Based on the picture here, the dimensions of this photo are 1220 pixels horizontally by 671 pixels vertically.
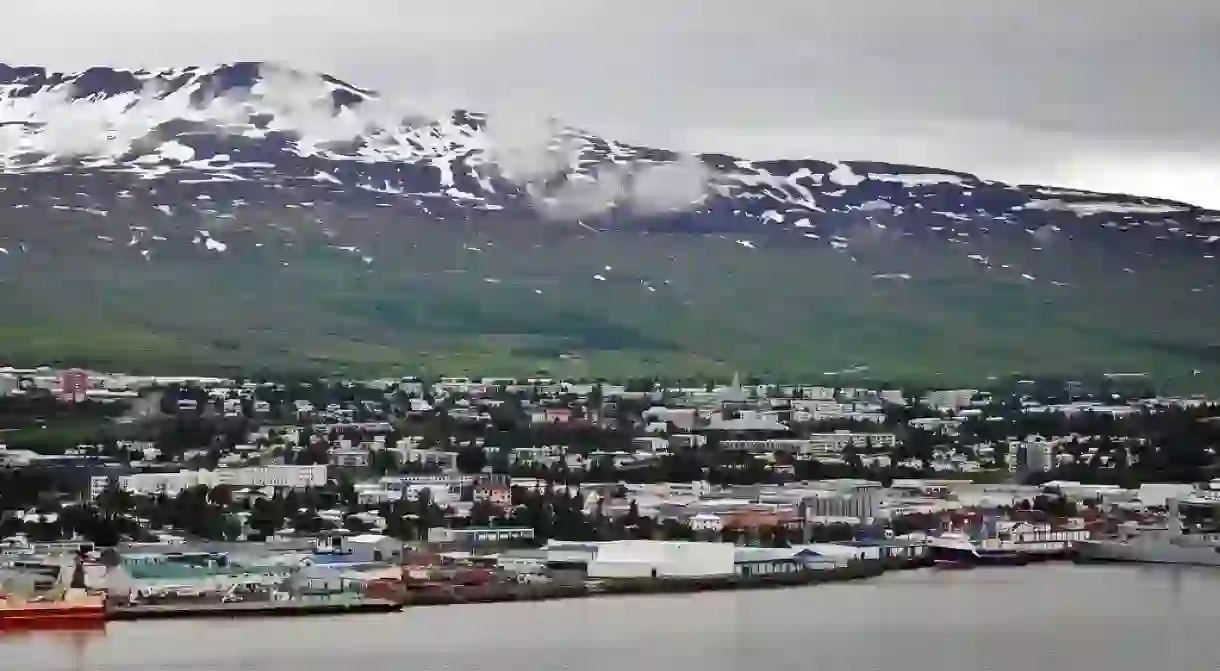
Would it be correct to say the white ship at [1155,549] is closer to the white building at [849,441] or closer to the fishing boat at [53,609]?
the white building at [849,441]

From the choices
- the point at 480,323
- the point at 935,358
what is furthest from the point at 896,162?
the point at 480,323

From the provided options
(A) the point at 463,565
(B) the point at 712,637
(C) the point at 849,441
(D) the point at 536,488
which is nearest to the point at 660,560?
(A) the point at 463,565

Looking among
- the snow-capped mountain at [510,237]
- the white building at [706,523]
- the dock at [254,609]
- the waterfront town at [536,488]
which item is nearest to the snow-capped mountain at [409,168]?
the snow-capped mountain at [510,237]

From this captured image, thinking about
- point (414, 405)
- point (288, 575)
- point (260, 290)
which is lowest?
point (288, 575)

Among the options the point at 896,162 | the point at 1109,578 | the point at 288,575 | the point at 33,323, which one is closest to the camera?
the point at 288,575

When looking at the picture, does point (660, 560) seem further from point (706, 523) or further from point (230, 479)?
point (230, 479)

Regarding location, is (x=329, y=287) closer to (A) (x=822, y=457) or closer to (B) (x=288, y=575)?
(A) (x=822, y=457)

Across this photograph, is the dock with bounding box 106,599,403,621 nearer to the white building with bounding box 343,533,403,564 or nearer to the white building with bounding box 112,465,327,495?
the white building with bounding box 343,533,403,564

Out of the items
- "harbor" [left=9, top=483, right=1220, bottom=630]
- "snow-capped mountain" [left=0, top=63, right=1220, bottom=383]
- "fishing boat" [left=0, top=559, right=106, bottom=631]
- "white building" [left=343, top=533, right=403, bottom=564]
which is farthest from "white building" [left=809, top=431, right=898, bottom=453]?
"fishing boat" [left=0, top=559, right=106, bottom=631]
